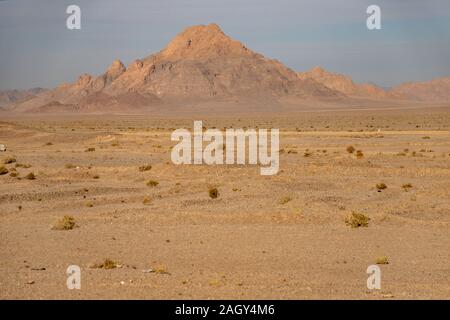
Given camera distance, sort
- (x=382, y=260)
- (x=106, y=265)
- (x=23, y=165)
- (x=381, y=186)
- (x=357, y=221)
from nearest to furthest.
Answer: (x=106, y=265) → (x=382, y=260) → (x=357, y=221) → (x=381, y=186) → (x=23, y=165)

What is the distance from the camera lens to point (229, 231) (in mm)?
19016

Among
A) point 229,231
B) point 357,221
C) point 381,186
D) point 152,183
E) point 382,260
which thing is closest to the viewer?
point 382,260

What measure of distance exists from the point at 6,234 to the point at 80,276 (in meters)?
6.13

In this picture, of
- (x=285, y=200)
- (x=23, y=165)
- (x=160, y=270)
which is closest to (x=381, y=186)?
(x=285, y=200)

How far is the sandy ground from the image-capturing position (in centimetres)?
1241

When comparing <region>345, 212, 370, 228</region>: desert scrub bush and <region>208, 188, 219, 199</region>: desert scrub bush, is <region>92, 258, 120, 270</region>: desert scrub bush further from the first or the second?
<region>208, 188, 219, 199</region>: desert scrub bush

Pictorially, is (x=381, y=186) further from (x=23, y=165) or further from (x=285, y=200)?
(x=23, y=165)

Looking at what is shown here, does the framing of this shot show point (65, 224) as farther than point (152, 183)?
No

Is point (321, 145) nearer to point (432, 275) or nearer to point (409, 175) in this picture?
point (409, 175)

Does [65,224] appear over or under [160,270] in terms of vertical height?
under

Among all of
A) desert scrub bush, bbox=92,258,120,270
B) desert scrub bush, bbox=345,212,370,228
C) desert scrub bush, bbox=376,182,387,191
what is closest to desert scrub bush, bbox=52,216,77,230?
desert scrub bush, bbox=92,258,120,270

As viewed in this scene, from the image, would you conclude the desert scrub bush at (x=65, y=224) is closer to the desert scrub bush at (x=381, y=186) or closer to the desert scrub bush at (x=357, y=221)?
the desert scrub bush at (x=357, y=221)

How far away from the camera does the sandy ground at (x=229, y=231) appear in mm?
12414

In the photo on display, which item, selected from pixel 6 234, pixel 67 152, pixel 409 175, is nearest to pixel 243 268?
pixel 6 234
